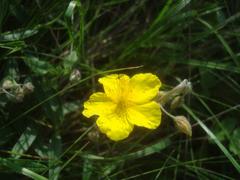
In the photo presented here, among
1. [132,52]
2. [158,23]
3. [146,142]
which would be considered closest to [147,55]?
[132,52]

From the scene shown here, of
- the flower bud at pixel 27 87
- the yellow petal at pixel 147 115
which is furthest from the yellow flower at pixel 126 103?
the flower bud at pixel 27 87

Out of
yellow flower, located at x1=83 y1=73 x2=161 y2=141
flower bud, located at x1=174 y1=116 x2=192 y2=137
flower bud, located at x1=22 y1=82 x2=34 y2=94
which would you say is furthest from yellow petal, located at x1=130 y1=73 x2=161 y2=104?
flower bud, located at x1=22 y1=82 x2=34 y2=94

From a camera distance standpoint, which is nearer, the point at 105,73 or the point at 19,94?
the point at 19,94

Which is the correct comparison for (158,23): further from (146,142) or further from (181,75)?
(146,142)

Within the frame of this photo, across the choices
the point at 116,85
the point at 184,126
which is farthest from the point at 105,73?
the point at 184,126

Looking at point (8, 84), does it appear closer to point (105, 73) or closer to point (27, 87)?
point (27, 87)

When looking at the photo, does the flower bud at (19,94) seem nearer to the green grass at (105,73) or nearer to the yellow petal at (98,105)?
the green grass at (105,73)
